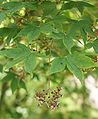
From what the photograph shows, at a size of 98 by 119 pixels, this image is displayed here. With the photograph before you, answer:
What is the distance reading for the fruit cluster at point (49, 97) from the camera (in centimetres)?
135

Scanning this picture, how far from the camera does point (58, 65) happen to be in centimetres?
127

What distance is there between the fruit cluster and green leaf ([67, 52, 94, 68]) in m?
0.16

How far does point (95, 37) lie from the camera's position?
1438 mm

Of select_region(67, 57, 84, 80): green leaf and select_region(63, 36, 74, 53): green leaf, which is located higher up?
select_region(63, 36, 74, 53): green leaf

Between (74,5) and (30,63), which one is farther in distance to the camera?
(74,5)

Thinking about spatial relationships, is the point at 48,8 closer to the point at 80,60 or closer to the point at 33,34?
the point at 33,34

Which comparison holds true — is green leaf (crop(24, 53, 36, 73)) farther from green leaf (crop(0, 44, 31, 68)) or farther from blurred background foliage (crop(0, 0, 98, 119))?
blurred background foliage (crop(0, 0, 98, 119))

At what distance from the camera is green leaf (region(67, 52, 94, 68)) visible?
1.27 m

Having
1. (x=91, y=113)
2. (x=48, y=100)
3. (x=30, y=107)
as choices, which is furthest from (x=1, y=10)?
(x=91, y=113)

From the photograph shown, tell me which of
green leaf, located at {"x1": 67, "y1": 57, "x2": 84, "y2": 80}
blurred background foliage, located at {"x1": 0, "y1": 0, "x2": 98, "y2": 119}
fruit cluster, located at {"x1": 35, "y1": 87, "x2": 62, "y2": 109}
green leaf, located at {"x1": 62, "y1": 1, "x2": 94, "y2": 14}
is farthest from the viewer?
blurred background foliage, located at {"x1": 0, "y1": 0, "x2": 98, "y2": 119}

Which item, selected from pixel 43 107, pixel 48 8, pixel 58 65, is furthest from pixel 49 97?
pixel 43 107

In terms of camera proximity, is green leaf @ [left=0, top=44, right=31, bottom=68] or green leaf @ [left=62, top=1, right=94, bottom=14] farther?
green leaf @ [left=62, top=1, right=94, bottom=14]

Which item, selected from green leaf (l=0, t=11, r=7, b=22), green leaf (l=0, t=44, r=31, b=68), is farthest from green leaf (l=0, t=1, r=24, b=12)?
green leaf (l=0, t=44, r=31, b=68)

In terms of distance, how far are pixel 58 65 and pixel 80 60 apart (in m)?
0.08
